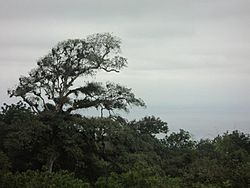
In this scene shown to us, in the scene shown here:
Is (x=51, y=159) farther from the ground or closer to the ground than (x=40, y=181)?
farther from the ground

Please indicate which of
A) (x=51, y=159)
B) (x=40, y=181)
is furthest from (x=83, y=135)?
(x=40, y=181)

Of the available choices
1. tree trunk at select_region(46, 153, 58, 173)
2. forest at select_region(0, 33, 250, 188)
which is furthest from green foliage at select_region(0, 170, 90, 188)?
tree trunk at select_region(46, 153, 58, 173)

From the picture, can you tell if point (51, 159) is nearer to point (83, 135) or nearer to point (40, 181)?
point (83, 135)

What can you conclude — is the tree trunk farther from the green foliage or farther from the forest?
the green foliage

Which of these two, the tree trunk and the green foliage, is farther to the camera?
the tree trunk

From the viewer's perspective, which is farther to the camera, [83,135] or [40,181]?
[83,135]

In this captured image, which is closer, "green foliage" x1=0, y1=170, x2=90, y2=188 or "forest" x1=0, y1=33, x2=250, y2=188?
"green foliage" x1=0, y1=170, x2=90, y2=188

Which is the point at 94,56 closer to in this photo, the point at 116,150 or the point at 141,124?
the point at 116,150

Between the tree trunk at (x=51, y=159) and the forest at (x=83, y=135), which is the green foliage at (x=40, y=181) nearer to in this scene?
the forest at (x=83, y=135)

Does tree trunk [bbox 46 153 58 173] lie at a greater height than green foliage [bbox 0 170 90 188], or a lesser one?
greater

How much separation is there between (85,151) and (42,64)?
4665mm

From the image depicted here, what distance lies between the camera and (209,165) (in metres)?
15.9

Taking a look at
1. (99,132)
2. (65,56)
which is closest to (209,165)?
(99,132)

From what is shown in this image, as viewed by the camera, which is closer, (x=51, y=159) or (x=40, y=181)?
(x=40, y=181)
